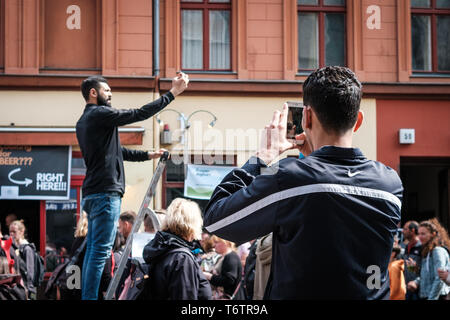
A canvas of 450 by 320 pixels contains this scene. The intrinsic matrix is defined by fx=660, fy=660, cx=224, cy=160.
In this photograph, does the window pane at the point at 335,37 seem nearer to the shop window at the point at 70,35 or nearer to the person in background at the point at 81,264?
the shop window at the point at 70,35

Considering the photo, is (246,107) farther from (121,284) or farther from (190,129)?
(121,284)

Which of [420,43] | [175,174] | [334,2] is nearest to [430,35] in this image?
[420,43]

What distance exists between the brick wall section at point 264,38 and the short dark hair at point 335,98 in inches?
419

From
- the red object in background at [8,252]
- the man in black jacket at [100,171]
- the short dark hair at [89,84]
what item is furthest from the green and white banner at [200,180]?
the short dark hair at [89,84]

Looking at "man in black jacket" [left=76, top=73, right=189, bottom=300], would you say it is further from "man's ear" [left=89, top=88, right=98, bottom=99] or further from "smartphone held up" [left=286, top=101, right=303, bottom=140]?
"smartphone held up" [left=286, top=101, right=303, bottom=140]

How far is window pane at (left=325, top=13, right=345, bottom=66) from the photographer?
1313cm

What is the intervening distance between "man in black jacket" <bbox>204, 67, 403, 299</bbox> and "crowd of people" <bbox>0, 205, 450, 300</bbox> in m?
2.22

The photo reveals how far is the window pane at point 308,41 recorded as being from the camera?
1299 cm

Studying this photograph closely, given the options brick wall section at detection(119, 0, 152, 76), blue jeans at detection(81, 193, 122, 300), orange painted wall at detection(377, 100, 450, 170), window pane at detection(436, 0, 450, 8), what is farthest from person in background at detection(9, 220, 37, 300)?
window pane at detection(436, 0, 450, 8)

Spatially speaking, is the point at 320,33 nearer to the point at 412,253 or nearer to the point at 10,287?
the point at 412,253

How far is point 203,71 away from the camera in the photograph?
12.8 metres

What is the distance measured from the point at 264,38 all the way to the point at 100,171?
27.3 feet

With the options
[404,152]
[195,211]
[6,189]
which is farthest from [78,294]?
[404,152]

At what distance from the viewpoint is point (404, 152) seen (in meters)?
12.9
